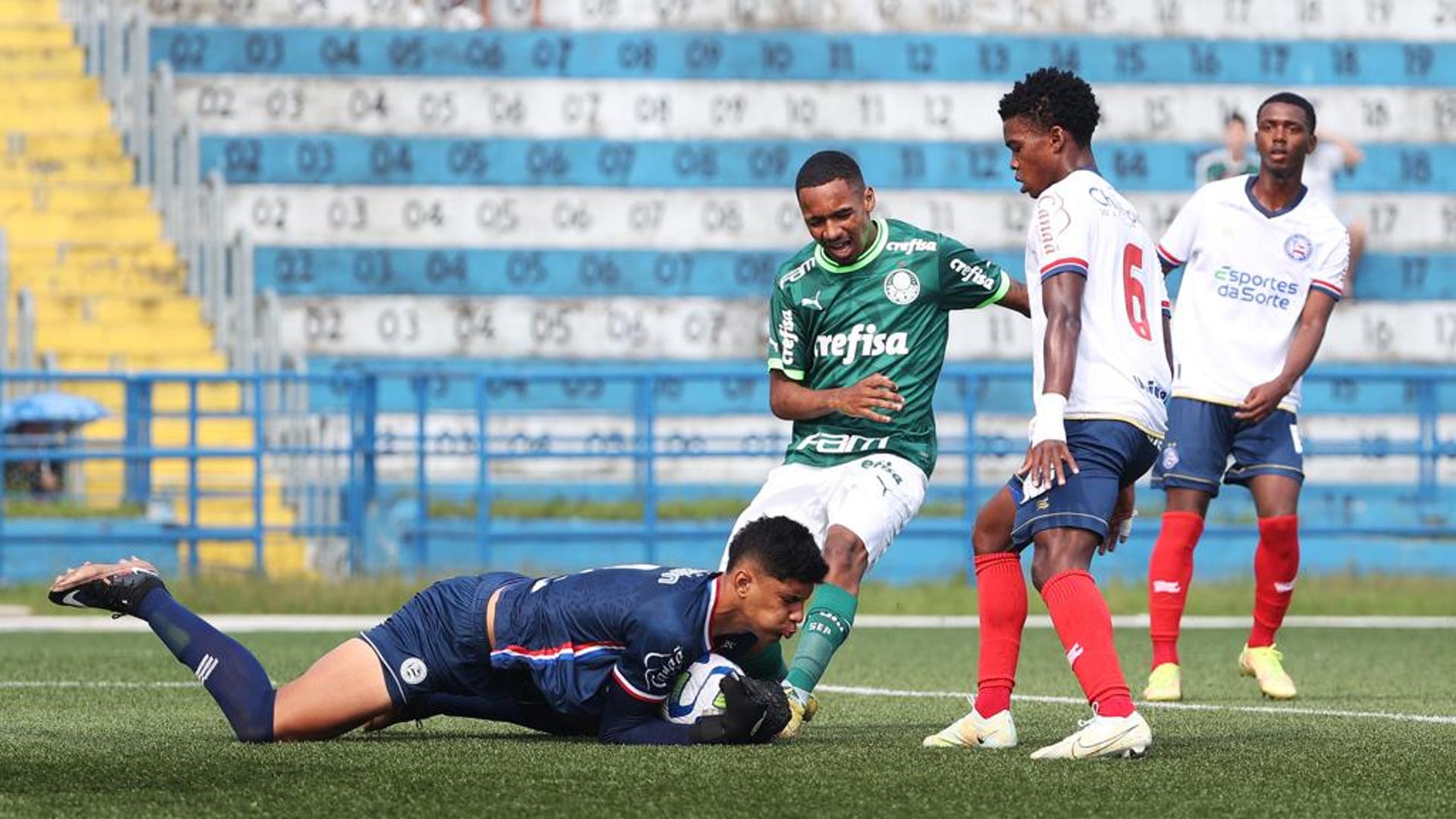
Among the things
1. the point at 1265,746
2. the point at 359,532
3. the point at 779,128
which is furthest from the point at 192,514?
the point at 1265,746

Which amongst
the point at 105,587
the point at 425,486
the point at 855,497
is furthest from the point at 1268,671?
the point at 425,486

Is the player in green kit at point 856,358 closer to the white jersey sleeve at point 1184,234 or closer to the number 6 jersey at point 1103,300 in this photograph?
the number 6 jersey at point 1103,300

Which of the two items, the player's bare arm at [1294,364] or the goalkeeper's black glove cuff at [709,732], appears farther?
the player's bare arm at [1294,364]

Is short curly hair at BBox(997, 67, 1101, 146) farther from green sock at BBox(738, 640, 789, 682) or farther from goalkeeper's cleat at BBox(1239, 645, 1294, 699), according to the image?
goalkeeper's cleat at BBox(1239, 645, 1294, 699)

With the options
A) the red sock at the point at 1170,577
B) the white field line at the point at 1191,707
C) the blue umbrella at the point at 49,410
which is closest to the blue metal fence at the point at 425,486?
the blue umbrella at the point at 49,410

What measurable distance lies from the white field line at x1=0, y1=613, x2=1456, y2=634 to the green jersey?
6.46m

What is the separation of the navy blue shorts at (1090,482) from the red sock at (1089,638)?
14 cm

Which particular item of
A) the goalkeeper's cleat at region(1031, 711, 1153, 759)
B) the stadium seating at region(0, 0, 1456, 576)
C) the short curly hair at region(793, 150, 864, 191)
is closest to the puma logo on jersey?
the short curly hair at region(793, 150, 864, 191)

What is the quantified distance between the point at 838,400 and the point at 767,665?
838mm

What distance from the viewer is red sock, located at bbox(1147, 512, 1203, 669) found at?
9.05 metres

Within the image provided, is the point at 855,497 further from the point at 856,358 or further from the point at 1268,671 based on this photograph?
the point at 1268,671

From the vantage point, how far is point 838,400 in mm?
7680

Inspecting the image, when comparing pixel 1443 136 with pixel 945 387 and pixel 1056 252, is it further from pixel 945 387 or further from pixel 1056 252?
pixel 1056 252

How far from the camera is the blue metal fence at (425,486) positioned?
53.9 ft
